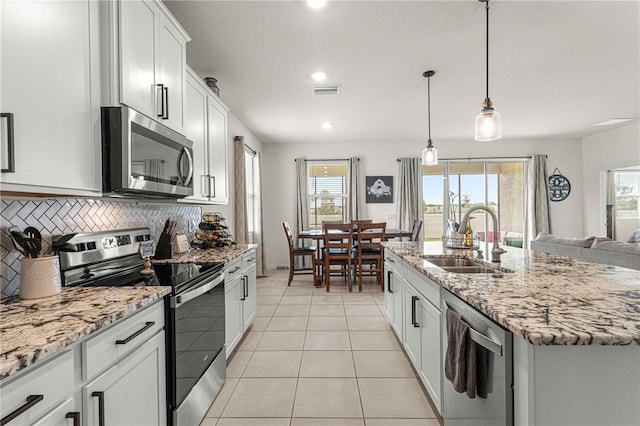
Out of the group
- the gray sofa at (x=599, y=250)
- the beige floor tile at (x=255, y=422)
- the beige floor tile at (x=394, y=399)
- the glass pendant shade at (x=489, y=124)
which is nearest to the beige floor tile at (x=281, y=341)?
the beige floor tile at (x=394, y=399)

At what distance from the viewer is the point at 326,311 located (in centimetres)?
370

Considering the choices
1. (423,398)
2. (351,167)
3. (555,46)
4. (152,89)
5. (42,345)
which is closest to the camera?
(42,345)

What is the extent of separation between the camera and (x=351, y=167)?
6.43 metres

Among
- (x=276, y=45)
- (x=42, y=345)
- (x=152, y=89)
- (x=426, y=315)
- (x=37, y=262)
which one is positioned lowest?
(x=426, y=315)

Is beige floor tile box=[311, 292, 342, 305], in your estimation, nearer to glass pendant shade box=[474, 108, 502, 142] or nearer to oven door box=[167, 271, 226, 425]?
oven door box=[167, 271, 226, 425]

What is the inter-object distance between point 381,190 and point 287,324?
12.9ft

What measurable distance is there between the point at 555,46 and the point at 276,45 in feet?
7.66

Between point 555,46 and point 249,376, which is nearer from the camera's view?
point 249,376

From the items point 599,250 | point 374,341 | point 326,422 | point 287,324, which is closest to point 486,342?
point 326,422

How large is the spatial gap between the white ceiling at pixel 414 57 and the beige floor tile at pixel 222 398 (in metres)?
2.52

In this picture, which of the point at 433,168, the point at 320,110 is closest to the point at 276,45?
the point at 320,110

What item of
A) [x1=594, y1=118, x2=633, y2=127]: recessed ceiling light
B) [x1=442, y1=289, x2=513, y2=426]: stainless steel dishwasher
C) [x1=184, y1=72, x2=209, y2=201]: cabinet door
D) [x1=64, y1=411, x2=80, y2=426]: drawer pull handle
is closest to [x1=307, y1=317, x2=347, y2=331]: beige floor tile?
[x1=184, y1=72, x2=209, y2=201]: cabinet door

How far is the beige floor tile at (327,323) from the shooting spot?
10.4 ft

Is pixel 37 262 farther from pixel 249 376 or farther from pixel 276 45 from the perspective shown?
pixel 276 45
